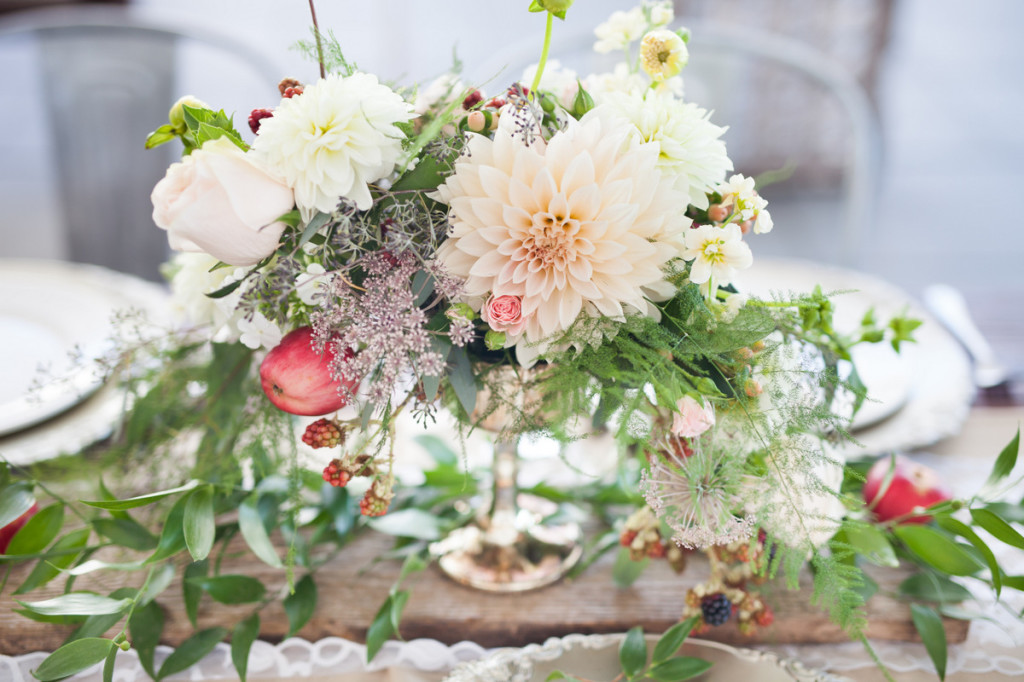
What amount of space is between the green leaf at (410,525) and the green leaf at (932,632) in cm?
40

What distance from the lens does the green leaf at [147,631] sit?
0.54 m

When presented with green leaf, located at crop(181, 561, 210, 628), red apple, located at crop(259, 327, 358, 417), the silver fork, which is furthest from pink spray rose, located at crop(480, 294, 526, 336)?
the silver fork

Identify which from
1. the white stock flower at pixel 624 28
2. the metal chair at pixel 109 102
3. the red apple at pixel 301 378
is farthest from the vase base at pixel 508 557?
the metal chair at pixel 109 102

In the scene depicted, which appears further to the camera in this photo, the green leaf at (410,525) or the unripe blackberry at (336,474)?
the green leaf at (410,525)

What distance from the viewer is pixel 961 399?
2.68ft

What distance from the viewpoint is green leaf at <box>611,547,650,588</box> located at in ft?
2.01

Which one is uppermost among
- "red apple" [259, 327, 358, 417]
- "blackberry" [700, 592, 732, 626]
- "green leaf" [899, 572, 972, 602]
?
"red apple" [259, 327, 358, 417]

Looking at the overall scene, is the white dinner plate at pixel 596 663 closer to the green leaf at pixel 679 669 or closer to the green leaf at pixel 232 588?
the green leaf at pixel 679 669

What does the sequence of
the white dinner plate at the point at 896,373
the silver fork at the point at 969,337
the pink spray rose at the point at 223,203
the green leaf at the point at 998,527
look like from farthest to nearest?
the silver fork at the point at 969,337, the white dinner plate at the point at 896,373, the green leaf at the point at 998,527, the pink spray rose at the point at 223,203

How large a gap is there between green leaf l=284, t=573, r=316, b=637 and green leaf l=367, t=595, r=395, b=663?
51 millimetres

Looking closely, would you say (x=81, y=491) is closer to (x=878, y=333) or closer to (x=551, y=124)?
(x=551, y=124)

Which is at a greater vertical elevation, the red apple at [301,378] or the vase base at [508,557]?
the red apple at [301,378]

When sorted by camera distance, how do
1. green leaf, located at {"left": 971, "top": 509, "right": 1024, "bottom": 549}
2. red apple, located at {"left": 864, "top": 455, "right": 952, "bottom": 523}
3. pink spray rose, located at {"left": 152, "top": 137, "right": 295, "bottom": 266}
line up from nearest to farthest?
pink spray rose, located at {"left": 152, "top": 137, "right": 295, "bottom": 266} < green leaf, located at {"left": 971, "top": 509, "right": 1024, "bottom": 549} < red apple, located at {"left": 864, "top": 455, "right": 952, "bottom": 523}

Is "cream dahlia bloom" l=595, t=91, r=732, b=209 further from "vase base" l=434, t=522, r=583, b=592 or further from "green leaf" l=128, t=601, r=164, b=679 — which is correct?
"green leaf" l=128, t=601, r=164, b=679
